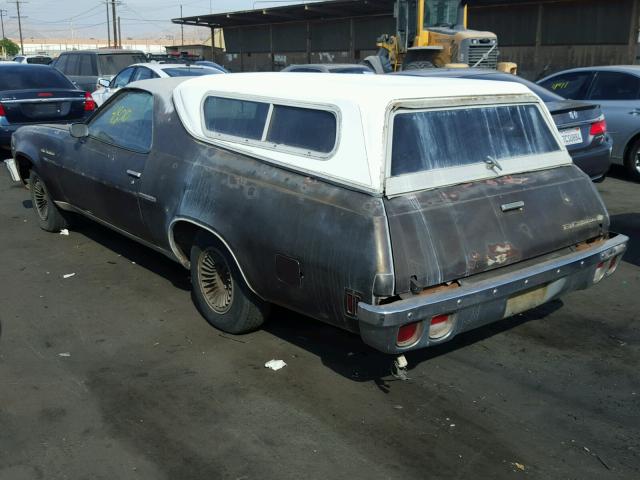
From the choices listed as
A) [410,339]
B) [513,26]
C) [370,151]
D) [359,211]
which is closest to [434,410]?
[410,339]

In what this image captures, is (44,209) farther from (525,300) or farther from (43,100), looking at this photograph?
(525,300)

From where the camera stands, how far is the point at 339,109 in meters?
3.79

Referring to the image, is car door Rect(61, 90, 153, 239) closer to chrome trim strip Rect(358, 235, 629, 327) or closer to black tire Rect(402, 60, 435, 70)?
chrome trim strip Rect(358, 235, 629, 327)

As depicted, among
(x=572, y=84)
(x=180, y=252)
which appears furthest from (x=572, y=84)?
(x=180, y=252)

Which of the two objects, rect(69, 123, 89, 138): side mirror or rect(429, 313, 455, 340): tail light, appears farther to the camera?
rect(69, 123, 89, 138): side mirror

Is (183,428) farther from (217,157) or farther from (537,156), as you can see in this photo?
(537,156)

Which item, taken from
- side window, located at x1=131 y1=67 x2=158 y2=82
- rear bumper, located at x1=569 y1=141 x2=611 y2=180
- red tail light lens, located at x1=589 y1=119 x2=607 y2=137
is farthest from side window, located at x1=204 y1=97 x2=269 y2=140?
side window, located at x1=131 y1=67 x2=158 y2=82

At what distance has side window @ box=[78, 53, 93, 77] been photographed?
17.7 metres

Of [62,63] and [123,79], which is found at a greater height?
[62,63]

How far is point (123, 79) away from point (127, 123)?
929 cm

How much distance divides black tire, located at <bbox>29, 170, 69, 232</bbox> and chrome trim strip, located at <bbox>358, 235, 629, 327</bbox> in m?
4.60

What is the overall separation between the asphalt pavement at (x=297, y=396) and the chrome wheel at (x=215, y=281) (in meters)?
0.22

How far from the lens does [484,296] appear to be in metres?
3.65

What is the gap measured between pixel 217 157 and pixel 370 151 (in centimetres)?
123
